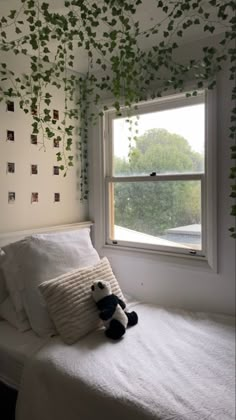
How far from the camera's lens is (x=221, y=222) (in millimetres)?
1965

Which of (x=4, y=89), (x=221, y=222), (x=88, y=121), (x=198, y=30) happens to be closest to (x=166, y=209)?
(x=221, y=222)

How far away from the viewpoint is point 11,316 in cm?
179

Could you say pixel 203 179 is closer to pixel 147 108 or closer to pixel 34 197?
pixel 147 108

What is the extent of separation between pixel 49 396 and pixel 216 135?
5.21ft

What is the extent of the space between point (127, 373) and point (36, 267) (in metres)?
0.75

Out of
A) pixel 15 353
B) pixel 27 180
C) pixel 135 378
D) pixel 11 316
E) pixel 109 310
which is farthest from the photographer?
pixel 27 180

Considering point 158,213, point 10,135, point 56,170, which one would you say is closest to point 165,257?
point 158,213

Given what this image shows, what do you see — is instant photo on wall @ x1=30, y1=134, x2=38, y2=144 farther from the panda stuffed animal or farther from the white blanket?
the white blanket

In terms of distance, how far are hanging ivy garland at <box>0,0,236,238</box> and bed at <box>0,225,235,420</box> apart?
1.97ft

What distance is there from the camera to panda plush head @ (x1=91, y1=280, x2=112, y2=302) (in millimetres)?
1687

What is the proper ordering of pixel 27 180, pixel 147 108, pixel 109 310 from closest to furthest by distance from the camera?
1. pixel 109 310
2. pixel 27 180
3. pixel 147 108

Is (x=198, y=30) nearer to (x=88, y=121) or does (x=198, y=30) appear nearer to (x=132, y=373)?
(x=88, y=121)

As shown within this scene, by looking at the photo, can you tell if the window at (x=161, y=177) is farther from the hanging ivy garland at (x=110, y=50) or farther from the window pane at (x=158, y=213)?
the hanging ivy garland at (x=110, y=50)

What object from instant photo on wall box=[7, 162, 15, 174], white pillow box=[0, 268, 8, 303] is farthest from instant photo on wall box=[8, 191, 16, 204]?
white pillow box=[0, 268, 8, 303]
